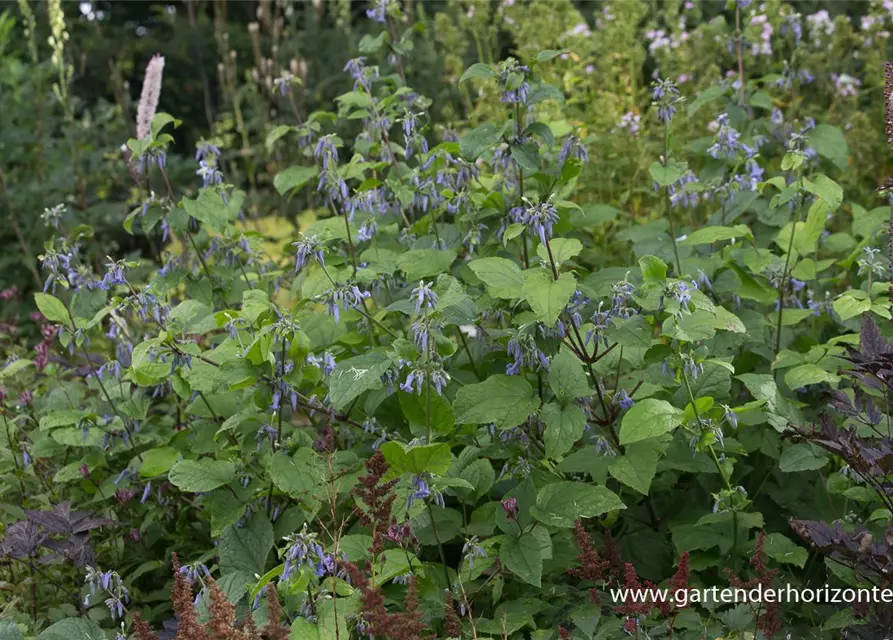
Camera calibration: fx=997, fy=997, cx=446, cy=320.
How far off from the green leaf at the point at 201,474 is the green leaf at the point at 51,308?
0.68m

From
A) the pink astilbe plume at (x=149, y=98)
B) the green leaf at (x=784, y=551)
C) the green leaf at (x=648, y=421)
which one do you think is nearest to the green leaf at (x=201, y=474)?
the green leaf at (x=648, y=421)

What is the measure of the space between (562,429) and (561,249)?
17.4 inches

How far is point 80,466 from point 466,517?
1.18 meters

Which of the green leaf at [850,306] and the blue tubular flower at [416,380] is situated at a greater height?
the blue tubular flower at [416,380]

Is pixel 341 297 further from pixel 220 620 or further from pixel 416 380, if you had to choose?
pixel 220 620

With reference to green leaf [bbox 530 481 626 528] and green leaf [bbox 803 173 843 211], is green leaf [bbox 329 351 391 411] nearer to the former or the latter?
green leaf [bbox 530 481 626 528]

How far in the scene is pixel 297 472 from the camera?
7.95ft

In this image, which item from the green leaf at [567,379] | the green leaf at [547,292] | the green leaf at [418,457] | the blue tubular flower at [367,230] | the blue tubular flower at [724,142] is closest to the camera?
the green leaf at [418,457]

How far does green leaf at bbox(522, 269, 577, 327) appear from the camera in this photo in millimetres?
2225

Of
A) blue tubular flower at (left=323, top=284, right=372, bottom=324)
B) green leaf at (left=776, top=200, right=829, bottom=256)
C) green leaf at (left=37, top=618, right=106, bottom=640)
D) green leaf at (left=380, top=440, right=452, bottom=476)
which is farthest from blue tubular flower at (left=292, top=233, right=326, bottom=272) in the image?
green leaf at (left=776, top=200, right=829, bottom=256)

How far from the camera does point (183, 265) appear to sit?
3.23 m

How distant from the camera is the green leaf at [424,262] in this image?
8.91 feet

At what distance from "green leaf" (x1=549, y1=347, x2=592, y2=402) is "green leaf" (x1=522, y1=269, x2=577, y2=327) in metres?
0.21

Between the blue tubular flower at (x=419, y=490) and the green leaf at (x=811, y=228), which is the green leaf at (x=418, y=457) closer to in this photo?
the blue tubular flower at (x=419, y=490)
